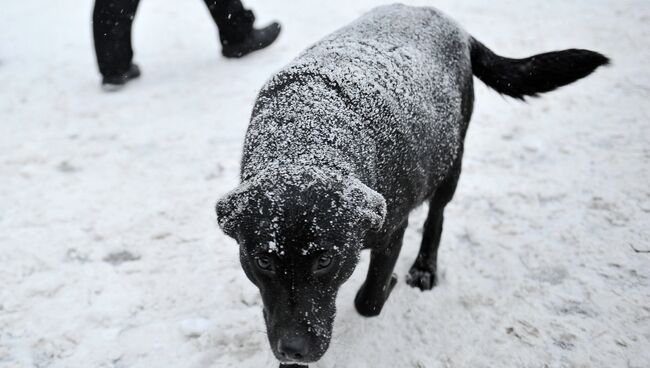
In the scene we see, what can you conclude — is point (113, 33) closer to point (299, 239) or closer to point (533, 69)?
point (533, 69)

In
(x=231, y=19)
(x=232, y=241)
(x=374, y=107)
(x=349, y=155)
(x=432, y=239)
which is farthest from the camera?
(x=231, y=19)

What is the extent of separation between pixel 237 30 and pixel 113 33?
4.93ft

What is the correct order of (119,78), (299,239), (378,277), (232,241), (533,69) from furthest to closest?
1. (119,78)
2. (232,241)
3. (533,69)
4. (378,277)
5. (299,239)

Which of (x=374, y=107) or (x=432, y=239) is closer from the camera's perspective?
(x=374, y=107)

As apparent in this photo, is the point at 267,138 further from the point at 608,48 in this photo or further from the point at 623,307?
the point at 608,48

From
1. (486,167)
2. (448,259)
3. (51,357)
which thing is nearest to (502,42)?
(486,167)

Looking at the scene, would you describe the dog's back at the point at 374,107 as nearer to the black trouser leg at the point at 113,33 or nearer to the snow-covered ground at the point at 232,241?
the snow-covered ground at the point at 232,241

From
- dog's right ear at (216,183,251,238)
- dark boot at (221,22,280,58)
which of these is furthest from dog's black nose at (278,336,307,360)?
dark boot at (221,22,280,58)

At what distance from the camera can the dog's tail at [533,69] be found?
10.0 ft

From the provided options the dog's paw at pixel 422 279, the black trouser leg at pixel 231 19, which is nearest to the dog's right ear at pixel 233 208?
the dog's paw at pixel 422 279

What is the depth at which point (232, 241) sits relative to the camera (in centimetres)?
367

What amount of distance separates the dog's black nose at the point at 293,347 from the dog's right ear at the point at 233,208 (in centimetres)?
49

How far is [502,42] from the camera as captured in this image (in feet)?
21.3

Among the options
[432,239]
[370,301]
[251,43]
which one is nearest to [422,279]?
[432,239]
